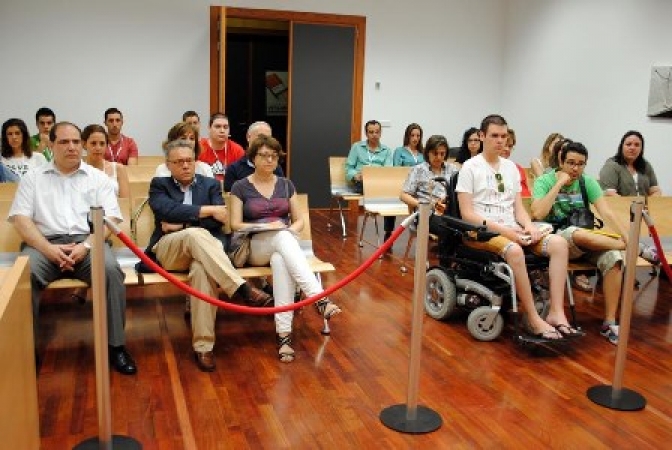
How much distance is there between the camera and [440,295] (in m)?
4.44

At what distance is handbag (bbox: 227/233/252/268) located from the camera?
401 cm

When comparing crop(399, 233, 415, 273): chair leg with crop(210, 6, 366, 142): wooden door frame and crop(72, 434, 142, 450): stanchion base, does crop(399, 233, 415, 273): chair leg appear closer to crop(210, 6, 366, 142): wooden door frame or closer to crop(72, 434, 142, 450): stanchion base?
crop(210, 6, 366, 142): wooden door frame

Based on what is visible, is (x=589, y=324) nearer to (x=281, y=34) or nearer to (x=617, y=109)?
(x=617, y=109)

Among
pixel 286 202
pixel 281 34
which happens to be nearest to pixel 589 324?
pixel 286 202

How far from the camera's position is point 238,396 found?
3.29 metres

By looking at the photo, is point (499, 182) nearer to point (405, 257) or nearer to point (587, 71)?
point (405, 257)

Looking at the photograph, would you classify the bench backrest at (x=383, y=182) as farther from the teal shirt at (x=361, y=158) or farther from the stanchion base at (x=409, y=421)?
the stanchion base at (x=409, y=421)

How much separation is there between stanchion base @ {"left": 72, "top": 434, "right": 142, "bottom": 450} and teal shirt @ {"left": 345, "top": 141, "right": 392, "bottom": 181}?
15.8 ft

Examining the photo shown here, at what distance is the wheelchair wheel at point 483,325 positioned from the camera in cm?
411

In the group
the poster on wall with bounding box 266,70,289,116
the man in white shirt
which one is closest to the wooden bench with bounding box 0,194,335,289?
the man in white shirt

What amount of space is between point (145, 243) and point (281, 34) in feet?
25.0

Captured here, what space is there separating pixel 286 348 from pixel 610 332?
6.52 ft

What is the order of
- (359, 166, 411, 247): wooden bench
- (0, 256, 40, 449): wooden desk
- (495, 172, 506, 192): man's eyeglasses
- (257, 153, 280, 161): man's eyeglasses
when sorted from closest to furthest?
(0, 256, 40, 449): wooden desk < (257, 153, 280, 161): man's eyeglasses < (495, 172, 506, 192): man's eyeglasses < (359, 166, 411, 247): wooden bench

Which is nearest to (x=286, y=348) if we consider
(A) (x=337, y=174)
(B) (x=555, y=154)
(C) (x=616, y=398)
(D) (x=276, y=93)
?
(C) (x=616, y=398)
